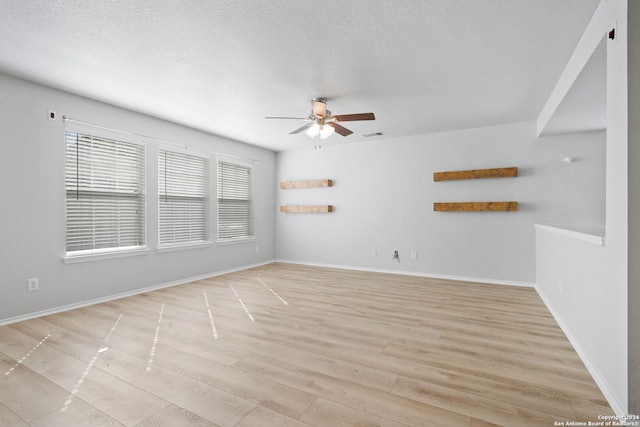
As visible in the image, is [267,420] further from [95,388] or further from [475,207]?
[475,207]

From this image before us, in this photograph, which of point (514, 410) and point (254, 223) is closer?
point (514, 410)

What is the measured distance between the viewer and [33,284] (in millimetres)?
3188

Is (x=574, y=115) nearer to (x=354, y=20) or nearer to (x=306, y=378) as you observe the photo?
(x=354, y=20)

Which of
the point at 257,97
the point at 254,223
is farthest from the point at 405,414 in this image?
the point at 254,223

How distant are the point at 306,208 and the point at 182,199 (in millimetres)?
2417

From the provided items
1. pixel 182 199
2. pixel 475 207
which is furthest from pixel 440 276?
pixel 182 199

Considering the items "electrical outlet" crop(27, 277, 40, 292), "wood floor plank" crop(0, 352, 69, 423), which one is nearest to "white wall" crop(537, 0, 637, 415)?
"wood floor plank" crop(0, 352, 69, 423)

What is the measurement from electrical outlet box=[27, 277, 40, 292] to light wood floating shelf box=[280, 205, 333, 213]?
4112mm

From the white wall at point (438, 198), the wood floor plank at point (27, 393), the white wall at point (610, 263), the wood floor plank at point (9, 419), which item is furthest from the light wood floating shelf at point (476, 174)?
the wood floor plank at point (9, 419)

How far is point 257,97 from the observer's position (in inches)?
141

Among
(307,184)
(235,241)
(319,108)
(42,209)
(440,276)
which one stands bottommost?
(440,276)

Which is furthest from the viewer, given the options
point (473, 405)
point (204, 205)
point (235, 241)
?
point (235, 241)

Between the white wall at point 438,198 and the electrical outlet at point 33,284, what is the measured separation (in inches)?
163

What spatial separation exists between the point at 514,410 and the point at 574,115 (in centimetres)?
333
